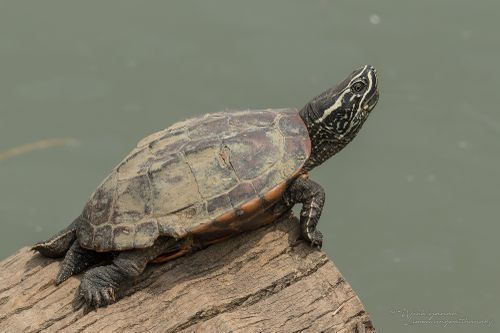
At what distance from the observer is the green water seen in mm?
11109

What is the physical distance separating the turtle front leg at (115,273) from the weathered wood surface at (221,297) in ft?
0.34

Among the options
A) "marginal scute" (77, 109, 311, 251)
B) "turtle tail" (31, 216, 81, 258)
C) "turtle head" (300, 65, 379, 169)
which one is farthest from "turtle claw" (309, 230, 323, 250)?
"turtle tail" (31, 216, 81, 258)

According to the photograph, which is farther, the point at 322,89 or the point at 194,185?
the point at 322,89

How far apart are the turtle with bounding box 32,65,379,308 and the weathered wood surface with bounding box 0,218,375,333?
12 cm

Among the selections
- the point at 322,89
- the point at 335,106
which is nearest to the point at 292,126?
the point at 335,106

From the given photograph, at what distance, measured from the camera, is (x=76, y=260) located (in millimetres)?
6445

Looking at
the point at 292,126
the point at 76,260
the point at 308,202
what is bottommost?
the point at 308,202

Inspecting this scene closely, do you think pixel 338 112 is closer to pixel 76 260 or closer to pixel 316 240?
pixel 316 240

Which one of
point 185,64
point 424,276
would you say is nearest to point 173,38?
point 185,64

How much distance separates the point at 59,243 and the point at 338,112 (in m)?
2.59

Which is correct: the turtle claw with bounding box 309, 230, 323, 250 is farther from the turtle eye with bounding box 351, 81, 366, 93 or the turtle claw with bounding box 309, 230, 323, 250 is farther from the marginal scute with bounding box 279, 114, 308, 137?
the turtle eye with bounding box 351, 81, 366, 93

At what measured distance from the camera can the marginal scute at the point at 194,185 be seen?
6105 millimetres

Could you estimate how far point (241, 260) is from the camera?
6.25 meters

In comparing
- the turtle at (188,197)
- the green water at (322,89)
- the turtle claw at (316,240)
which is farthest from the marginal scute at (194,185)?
the green water at (322,89)
